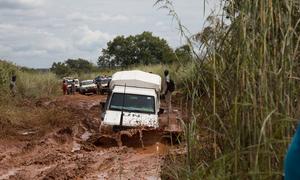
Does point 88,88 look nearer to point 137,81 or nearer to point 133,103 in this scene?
point 137,81

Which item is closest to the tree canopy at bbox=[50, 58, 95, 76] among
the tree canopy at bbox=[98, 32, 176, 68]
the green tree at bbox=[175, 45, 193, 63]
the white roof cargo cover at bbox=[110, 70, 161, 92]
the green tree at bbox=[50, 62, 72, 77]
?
the green tree at bbox=[50, 62, 72, 77]

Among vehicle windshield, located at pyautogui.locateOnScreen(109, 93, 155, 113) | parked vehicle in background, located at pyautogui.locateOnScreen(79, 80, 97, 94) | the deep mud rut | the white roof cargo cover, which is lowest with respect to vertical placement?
the deep mud rut

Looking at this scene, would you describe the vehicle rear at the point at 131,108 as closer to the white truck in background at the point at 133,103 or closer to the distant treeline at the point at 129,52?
the white truck in background at the point at 133,103

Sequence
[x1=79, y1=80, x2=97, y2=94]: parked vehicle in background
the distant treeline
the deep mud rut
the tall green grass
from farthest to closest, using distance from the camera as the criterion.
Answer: the distant treeline, [x1=79, y1=80, x2=97, y2=94]: parked vehicle in background, the deep mud rut, the tall green grass

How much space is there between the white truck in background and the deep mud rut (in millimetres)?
707

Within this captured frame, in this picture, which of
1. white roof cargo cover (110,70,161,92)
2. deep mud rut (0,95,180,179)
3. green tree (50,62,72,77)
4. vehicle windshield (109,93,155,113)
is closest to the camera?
deep mud rut (0,95,180,179)

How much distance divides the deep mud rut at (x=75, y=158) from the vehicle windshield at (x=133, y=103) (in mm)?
1235

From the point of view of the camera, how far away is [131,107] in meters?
16.2

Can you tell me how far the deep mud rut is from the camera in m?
11.1

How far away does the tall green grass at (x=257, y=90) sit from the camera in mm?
3910

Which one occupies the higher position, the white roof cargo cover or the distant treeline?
the distant treeline

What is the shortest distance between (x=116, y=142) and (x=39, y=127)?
667 centimetres

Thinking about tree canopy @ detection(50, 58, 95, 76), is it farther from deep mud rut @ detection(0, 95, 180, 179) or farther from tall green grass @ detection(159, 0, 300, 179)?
tall green grass @ detection(159, 0, 300, 179)

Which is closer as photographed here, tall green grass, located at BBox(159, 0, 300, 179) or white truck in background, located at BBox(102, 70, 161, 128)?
tall green grass, located at BBox(159, 0, 300, 179)
